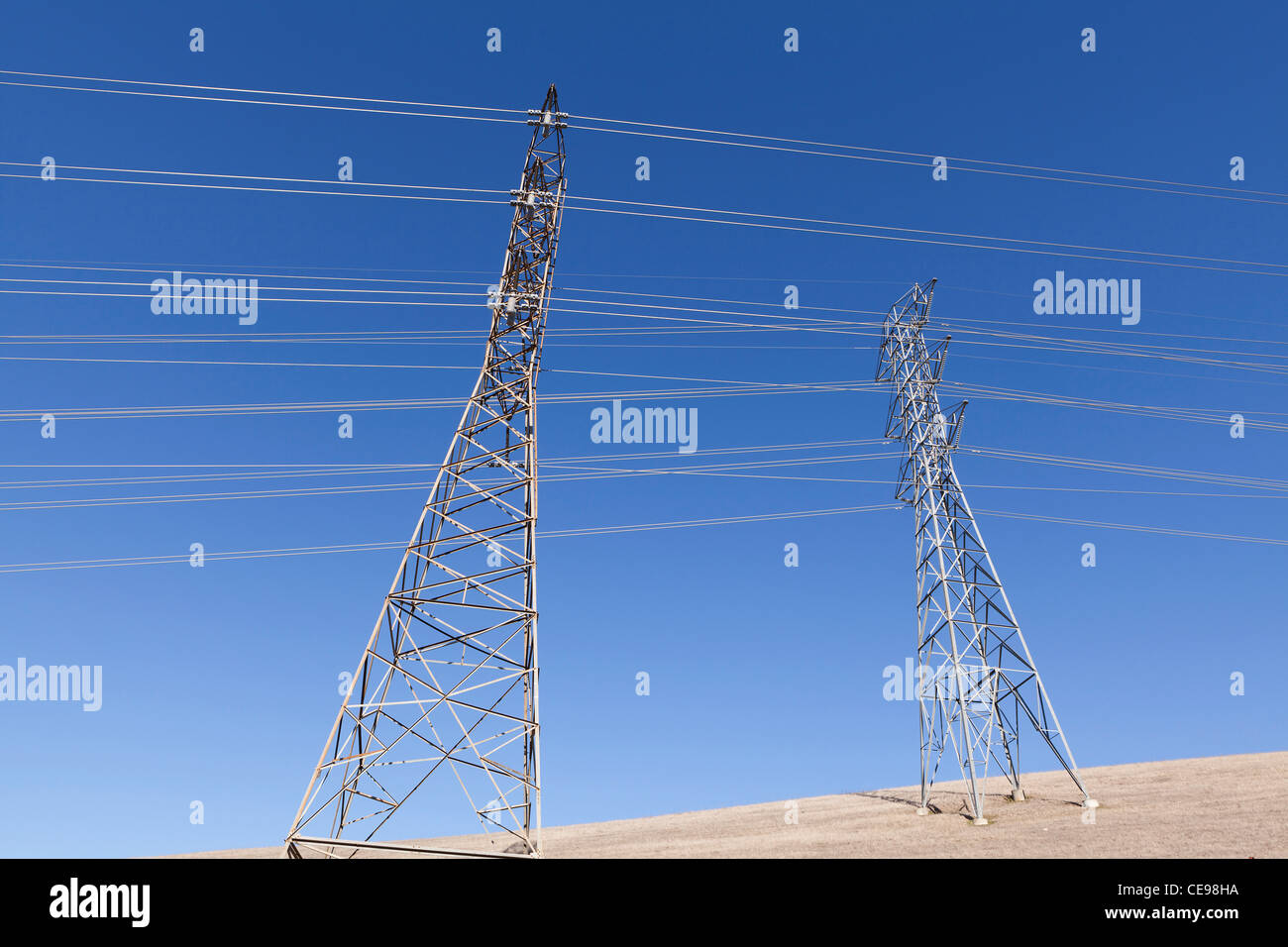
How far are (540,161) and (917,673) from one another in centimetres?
2252

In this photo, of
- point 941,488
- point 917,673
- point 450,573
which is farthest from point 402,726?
point 941,488

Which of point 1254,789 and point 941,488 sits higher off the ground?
point 941,488

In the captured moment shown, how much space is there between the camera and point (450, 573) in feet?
76.6
